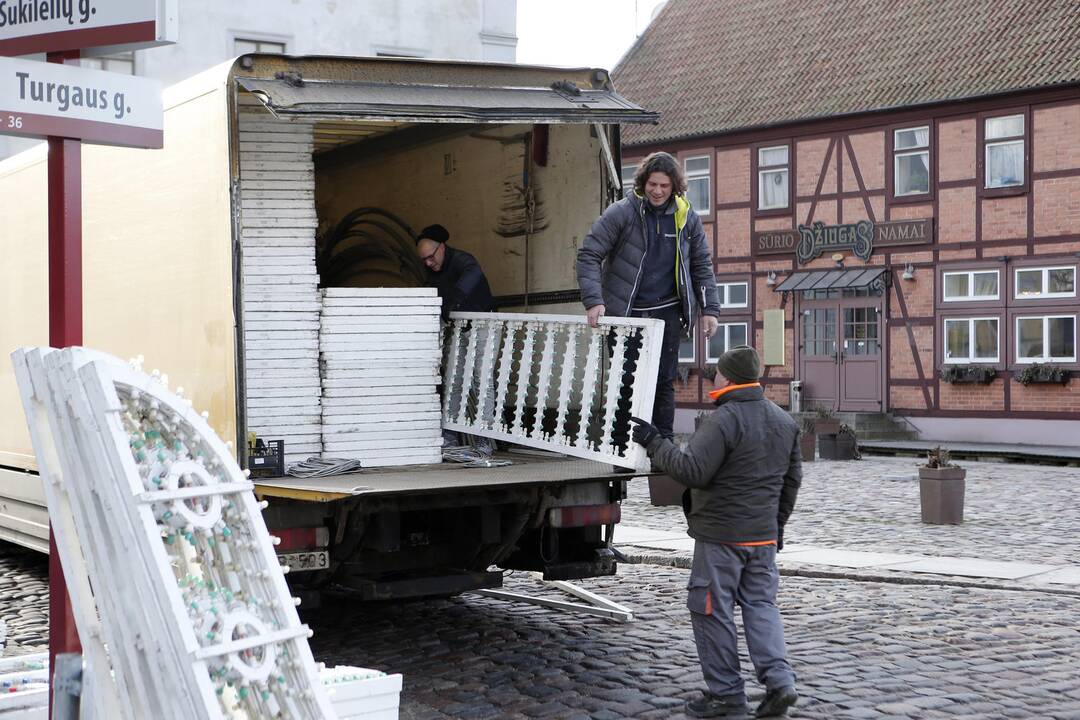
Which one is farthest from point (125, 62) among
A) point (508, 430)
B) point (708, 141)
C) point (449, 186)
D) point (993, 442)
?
point (508, 430)

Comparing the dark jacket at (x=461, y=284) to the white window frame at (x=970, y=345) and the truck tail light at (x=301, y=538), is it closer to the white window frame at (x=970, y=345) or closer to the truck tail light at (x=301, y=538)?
the truck tail light at (x=301, y=538)

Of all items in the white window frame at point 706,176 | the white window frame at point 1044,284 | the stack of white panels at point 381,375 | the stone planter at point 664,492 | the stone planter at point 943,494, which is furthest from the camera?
the white window frame at point 706,176

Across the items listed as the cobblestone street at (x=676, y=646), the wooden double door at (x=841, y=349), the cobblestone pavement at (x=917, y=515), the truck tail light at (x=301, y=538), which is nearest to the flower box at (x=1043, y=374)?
the wooden double door at (x=841, y=349)

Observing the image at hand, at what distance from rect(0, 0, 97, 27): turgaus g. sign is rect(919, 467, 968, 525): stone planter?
10743 mm

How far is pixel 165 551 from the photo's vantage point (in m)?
3.83

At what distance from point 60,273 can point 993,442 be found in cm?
2510

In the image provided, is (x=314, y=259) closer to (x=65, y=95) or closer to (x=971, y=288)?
(x=65, y=95)

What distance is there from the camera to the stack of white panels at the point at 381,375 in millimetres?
8062

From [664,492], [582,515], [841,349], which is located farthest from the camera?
[841,349]

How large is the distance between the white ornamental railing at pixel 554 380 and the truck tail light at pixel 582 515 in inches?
11.3

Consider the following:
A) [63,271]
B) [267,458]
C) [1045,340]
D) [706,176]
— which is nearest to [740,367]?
[267,458]

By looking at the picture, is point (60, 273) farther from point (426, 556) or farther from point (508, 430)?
point (508, 430)

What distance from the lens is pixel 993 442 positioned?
27547 mm

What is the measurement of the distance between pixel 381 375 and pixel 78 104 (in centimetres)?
376
